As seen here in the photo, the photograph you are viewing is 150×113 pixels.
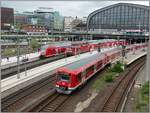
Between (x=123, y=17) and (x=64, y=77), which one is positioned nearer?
(x=64, y=77)

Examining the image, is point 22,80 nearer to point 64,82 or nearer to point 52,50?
point 64,82

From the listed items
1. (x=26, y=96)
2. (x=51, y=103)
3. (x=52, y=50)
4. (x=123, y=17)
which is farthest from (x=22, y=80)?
(x=123, y=17)

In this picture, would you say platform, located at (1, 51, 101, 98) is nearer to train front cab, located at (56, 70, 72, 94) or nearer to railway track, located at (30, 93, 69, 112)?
railway track, located at (30, 93, 69, 112)

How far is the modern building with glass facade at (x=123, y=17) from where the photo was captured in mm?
116562

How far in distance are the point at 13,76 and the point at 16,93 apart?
7.98 m

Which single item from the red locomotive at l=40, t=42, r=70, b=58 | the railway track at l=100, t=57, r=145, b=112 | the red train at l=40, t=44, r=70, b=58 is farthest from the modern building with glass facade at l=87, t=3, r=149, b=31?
the railway track at l=100, t=57, r=145, b=112

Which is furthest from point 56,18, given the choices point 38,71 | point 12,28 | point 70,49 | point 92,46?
point 38,71

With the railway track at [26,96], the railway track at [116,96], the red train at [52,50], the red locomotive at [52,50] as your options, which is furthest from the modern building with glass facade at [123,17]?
the railway track at [26,96]

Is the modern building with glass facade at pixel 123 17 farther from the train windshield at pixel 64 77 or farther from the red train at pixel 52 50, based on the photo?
the train windshield at pixel 64 77

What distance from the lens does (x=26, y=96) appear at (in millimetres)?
24109

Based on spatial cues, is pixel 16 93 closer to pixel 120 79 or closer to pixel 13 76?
pixel 13 76

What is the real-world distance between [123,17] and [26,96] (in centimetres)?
10241

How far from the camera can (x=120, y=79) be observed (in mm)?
34125

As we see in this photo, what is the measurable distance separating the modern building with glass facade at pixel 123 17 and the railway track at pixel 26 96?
94.8 metres
